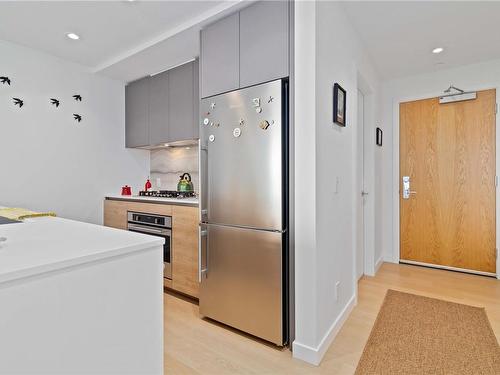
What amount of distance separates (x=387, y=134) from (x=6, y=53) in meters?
4.21

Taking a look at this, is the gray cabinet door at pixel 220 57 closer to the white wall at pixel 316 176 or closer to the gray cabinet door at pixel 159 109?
the white wall at pixel 316 176

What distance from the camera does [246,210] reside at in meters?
1.96

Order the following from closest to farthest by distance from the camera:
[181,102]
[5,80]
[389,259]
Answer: [5,80]
[181,102]
[389,259]

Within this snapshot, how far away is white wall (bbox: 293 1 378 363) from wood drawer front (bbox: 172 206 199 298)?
41.1 inches

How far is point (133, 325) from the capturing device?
965mm

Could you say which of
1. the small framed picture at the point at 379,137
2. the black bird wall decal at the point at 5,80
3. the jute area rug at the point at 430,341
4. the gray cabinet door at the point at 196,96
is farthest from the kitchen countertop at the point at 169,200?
the small framed picture at the point at 379,137

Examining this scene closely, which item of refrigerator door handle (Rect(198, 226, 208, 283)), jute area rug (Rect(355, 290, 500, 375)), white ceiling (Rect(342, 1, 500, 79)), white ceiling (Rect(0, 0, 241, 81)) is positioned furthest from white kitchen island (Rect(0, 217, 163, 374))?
white ceiling (Rect(342, 1, 500, 79))

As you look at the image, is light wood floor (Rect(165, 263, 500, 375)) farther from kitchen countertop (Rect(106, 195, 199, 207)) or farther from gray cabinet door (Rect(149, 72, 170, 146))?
gray cabinet door (Rect(149, 72, 170, 146))

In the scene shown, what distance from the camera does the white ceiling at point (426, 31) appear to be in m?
2.14

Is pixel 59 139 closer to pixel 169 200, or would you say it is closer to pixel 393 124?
pixel 169 200

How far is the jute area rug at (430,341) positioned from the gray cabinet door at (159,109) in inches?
104

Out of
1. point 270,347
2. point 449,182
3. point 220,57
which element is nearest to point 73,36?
point 220,57

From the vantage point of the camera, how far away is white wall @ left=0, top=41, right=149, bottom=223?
272 centimetres

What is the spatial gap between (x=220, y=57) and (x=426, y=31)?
1793mm
